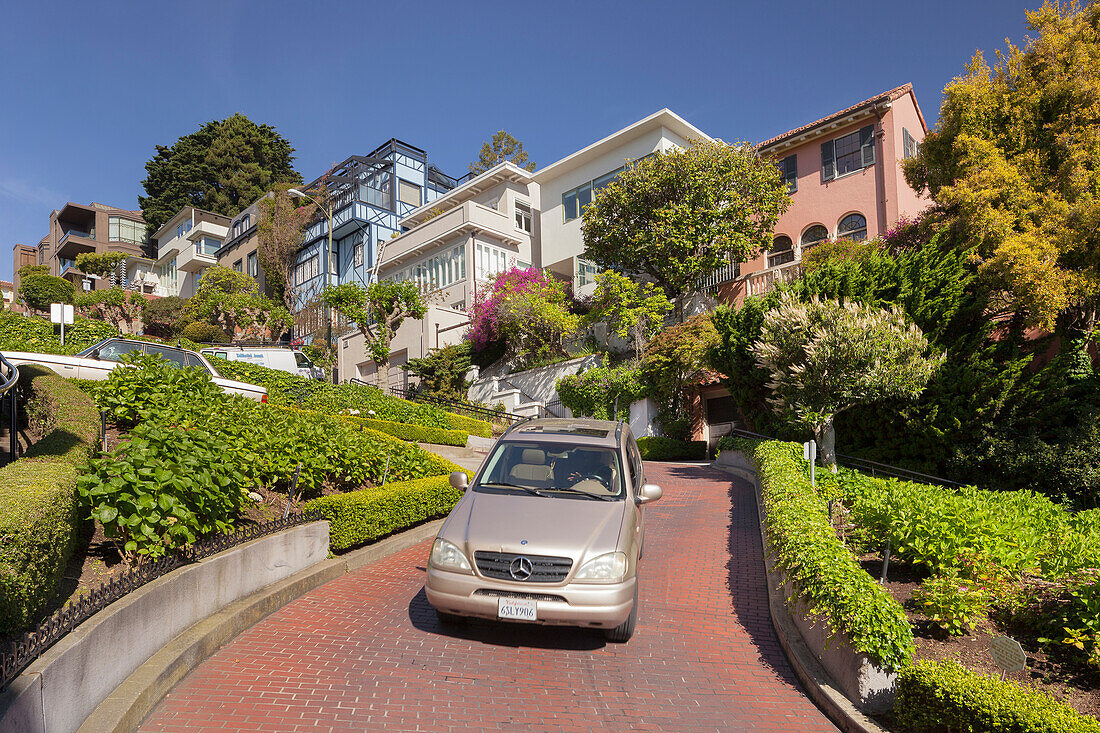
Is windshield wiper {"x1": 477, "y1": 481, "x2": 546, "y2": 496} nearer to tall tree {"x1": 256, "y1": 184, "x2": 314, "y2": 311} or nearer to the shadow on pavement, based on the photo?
the shadow on pavement

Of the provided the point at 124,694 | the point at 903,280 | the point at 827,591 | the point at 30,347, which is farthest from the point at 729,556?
the point at 30,347

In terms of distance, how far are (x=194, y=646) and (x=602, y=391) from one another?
67.7 ft

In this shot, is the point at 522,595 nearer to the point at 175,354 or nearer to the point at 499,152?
the point at 175,354

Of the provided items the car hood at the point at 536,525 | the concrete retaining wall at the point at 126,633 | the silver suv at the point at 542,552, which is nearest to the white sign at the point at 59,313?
the concrete retaining wall at the point at 126,633

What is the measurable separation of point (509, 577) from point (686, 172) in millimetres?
24022

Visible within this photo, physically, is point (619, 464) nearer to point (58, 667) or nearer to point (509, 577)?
point (509, 577)

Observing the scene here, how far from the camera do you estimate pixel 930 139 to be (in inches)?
748

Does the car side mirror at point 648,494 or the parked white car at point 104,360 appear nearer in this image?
the car side mirror at point 648,494

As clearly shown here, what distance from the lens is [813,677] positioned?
5.75 m

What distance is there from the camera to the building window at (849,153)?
27.0 metres

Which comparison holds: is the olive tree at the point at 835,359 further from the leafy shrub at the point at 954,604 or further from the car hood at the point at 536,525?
the car hood at the point at 536,525

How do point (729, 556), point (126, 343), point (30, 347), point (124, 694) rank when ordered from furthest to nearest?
point (30, 347) → point (126, 343) → point (729, 556) → point (124, 694)

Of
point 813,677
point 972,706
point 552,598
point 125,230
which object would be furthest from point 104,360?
point 125,230

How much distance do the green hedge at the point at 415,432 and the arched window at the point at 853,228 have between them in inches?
705
